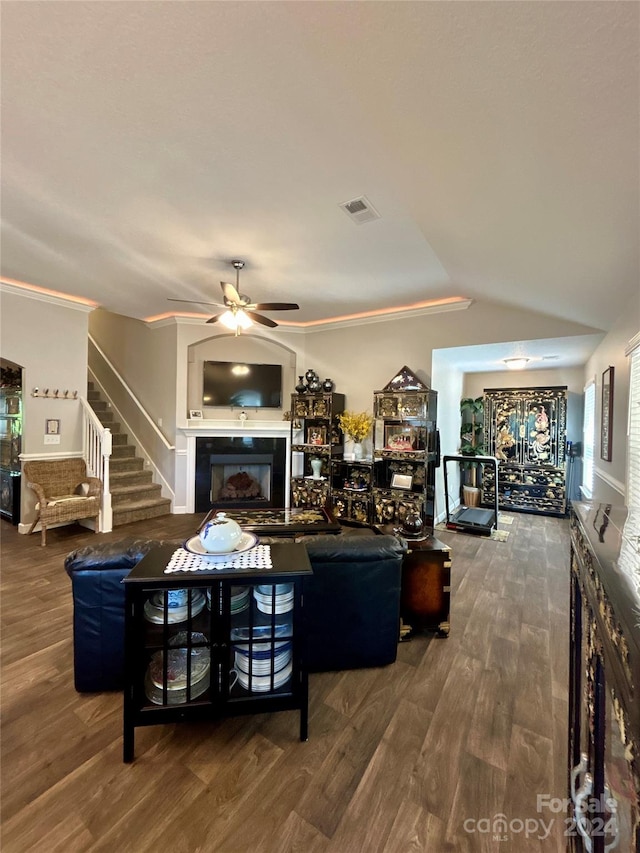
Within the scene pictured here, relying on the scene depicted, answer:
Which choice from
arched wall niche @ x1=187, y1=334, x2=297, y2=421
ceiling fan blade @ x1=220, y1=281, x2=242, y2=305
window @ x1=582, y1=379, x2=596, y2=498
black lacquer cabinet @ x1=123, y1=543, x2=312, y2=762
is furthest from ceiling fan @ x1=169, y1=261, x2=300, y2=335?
window @ x1=582, y1=379, x2=596, y2=498

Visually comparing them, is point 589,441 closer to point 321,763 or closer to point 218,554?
point 321,763

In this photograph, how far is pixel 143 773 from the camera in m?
1.47

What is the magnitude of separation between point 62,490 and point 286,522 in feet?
10.9

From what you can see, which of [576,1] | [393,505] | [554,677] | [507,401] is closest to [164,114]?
[576,1]

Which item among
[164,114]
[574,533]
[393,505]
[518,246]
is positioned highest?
[164,114]

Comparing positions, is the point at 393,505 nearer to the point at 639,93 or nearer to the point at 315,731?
the point at 315,731

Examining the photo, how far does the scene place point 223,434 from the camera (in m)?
5.65

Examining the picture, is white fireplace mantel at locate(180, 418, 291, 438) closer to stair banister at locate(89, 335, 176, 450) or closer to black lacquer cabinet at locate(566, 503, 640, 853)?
stair banister at locate(89, 335, 176, 450)

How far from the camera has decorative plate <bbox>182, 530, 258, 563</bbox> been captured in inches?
62.6

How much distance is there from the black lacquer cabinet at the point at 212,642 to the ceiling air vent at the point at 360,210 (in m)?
2.36

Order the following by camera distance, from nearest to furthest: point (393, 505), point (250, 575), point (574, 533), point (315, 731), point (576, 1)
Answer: point (576, 1), point (574, 533), point (250, 575), point (315, 731), point (393, 505)

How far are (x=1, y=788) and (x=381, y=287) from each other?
4645 millimetres

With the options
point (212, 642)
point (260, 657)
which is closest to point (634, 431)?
point (260, 657)

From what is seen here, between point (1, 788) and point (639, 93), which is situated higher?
point (639, 93)
